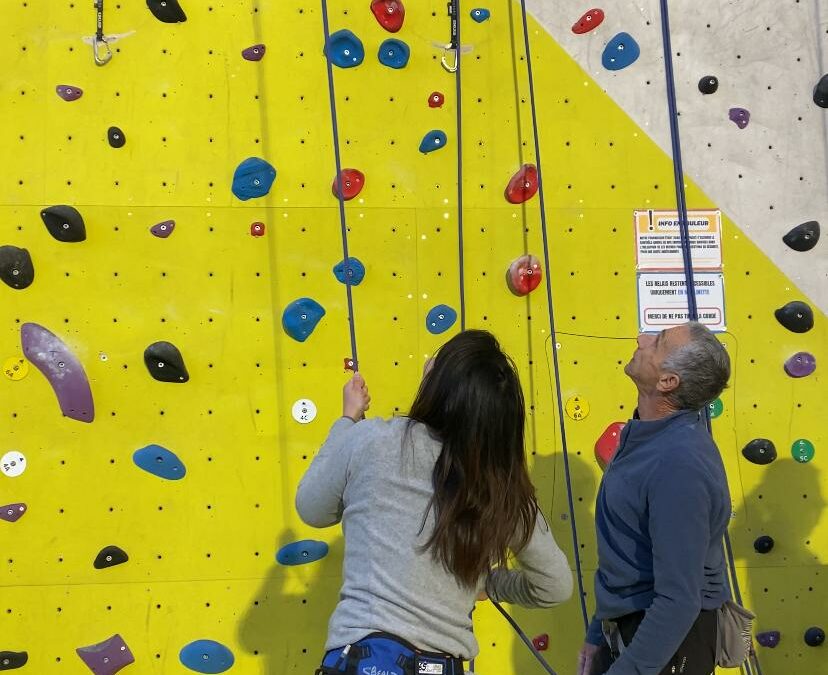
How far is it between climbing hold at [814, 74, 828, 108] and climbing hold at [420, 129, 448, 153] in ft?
3.79

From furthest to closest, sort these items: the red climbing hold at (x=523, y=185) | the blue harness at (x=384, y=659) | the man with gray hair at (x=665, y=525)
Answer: the red climbing hold at (x=523, y=185)
the man with gray hair at (x=665, y=525)
the blue harness at (x=384, y=659)

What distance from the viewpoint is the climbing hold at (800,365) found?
243 cm

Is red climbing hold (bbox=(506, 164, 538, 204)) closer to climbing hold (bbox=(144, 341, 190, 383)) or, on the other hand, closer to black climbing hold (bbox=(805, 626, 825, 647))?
climbing hold (bbox=(144, 341, 190, 383))

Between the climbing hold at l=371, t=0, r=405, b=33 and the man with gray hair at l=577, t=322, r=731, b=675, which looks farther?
the climbing hold at l=371, t=0, r=405, b=33

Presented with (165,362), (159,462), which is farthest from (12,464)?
(165,362)

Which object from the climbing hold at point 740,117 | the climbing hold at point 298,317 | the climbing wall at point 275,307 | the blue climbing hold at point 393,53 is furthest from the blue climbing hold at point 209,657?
the climbing hold at point 740,117

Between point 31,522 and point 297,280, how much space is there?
0.97 metres

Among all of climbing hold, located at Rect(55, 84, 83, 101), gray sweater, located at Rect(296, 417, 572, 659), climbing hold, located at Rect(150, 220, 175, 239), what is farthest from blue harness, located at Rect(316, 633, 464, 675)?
climbing hold, located at Rect(55, 84, 83, 101)

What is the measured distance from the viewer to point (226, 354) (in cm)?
228

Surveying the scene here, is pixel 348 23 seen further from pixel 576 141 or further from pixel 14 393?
pixel 14 393

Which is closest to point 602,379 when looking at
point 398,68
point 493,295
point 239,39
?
point 493,295

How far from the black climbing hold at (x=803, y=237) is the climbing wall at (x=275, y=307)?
96 millimetres

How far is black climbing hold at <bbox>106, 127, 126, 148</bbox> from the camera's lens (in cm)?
227

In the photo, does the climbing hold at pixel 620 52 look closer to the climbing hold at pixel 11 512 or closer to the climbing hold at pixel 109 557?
the climbing hold at pixel 109 557
